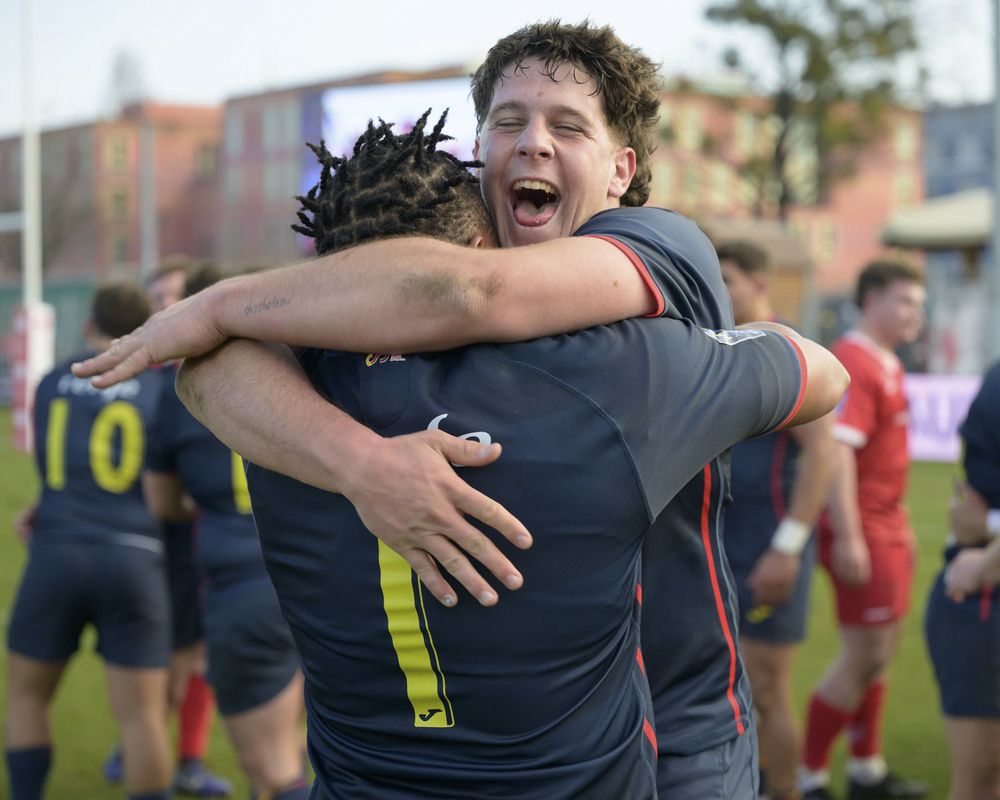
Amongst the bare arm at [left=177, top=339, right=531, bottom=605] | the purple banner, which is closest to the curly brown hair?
the bare arm at [left=177, top=339, right=531, bottom=605]

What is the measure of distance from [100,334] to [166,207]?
209ft

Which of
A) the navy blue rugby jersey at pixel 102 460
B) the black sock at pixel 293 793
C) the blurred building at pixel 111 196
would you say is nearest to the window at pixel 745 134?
the blurred building at pixel 111 196

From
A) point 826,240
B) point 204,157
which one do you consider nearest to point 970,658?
point 826,240

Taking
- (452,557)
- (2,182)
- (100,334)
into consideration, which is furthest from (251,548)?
(2,182)

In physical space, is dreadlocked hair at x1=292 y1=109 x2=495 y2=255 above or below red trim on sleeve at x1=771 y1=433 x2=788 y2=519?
above

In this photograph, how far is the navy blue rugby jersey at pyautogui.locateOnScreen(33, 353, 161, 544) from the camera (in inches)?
207

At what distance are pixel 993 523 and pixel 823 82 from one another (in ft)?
97.6

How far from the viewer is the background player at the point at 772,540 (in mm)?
5121

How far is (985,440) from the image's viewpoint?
13.0 ft

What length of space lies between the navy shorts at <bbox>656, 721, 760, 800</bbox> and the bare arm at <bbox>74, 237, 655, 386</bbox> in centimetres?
86

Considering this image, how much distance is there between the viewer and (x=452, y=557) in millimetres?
1820

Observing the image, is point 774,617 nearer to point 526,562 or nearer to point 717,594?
point 717,594

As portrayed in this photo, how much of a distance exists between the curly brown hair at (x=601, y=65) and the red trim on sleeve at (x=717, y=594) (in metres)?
0.68

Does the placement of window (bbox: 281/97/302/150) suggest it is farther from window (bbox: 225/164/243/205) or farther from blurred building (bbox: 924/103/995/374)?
blurred building (bbox: 924/103/995/374)
